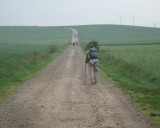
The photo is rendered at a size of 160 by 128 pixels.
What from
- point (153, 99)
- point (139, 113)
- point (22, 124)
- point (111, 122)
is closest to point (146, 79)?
point (153, 99)

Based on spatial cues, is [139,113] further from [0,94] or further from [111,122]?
[0,94]

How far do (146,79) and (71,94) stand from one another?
6.50m

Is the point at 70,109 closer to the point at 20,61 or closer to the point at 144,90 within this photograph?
the point at 144,90

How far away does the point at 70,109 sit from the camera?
831 cm

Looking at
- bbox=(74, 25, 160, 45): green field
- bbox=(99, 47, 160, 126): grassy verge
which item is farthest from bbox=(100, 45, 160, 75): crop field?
bbox=(74, 25, 160, 45): green field

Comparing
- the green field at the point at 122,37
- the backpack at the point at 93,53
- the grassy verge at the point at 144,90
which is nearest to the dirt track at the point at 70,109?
the grassy verge at the point at 144,90

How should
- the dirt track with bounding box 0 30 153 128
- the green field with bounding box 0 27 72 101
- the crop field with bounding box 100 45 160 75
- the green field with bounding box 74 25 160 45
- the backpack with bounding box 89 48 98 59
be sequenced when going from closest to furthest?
the dirt track with bounding box 0 30 153 128 → the backpack with bounding box 89 48 98 59 → the green field with bounding box 0 27 72 101 → the crop field with bounding box 100 45 160 75 → the green field with bounding box 74 25 160 45

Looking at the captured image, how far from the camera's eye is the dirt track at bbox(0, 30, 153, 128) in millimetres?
6828

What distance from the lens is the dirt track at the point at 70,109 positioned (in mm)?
6828

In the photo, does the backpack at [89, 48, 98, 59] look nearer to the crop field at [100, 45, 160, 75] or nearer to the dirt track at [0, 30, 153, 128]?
the dirt track at [0, 30, 153, 128]

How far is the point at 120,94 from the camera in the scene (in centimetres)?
1101

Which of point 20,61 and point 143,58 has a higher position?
point 143,58

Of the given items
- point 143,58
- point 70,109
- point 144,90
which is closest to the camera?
point 70,109

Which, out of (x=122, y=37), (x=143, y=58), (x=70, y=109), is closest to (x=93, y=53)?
(x=70, y=109)
